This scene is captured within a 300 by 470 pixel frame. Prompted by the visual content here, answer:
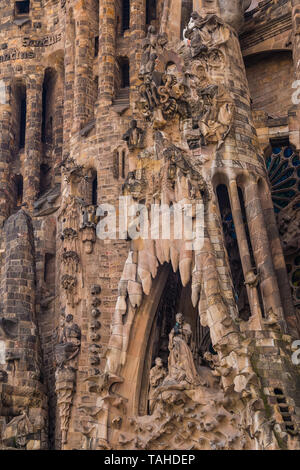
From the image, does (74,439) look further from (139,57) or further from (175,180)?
(139,57)

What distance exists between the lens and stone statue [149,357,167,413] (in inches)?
797

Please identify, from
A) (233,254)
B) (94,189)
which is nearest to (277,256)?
(233,254)

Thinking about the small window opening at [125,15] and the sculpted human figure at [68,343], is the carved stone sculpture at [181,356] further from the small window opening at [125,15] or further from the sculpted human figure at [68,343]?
the small window opening at [125,15]

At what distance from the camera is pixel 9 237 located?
1001 inches

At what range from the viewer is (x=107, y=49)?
1065 inches

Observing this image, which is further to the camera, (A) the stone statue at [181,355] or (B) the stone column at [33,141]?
(B) the stone column at [33,141]

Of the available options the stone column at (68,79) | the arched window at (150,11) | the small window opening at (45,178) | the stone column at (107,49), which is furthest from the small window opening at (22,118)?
the arched window at (150,11)

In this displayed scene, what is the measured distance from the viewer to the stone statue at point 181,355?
19781 millimetres

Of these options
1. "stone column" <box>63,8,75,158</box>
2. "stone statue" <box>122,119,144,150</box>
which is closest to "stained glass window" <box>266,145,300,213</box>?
"stone statue" <box>122,119,144,150</box>

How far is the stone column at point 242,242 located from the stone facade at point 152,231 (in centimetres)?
3

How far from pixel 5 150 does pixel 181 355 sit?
10781 millimetres

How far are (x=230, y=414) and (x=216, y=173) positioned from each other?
524cm

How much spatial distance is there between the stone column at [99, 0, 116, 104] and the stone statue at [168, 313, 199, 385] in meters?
7.92
